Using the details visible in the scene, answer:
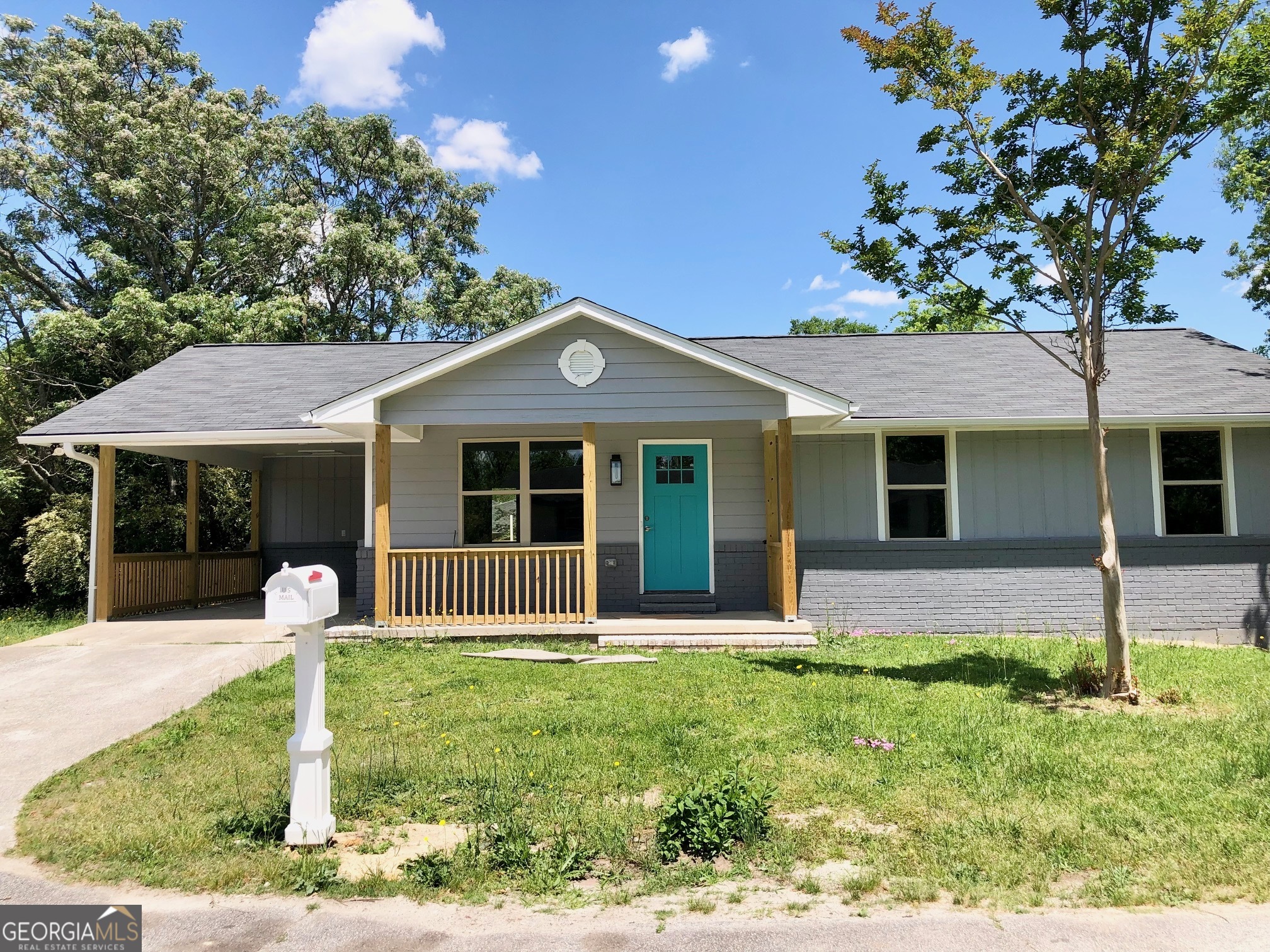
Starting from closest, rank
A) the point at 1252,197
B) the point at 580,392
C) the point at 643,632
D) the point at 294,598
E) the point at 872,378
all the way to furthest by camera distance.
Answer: the point at 294,598, the point at 643,632, the point at 580,392, the point at 872,378, the point at 1252,197

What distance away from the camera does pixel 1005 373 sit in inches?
467

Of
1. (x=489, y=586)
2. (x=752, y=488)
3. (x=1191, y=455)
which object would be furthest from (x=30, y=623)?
(x=1191, y=455)

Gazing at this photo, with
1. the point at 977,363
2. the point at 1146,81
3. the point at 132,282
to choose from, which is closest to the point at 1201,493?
the point at 977,363

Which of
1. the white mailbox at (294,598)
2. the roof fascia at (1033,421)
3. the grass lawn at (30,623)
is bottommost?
the grass lawn at (30,623)

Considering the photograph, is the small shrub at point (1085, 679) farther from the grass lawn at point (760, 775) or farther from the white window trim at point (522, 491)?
the white window trim at point (522, 491)

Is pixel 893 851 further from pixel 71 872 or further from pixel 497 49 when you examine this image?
pixel 497 49

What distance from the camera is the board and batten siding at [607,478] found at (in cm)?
1087

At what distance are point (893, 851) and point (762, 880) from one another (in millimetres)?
672

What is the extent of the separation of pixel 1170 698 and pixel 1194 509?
18.0 ft

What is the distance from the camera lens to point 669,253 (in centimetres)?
2777

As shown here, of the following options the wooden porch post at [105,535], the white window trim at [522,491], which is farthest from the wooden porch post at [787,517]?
the wooden porch post at [105,535]

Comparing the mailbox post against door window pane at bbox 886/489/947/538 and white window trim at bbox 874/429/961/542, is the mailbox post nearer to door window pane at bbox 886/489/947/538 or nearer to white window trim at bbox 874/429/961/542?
white window trim at bbox 874/429/961/542

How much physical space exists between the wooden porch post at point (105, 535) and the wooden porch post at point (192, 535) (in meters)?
1.41

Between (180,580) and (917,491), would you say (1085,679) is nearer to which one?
(917,491)
